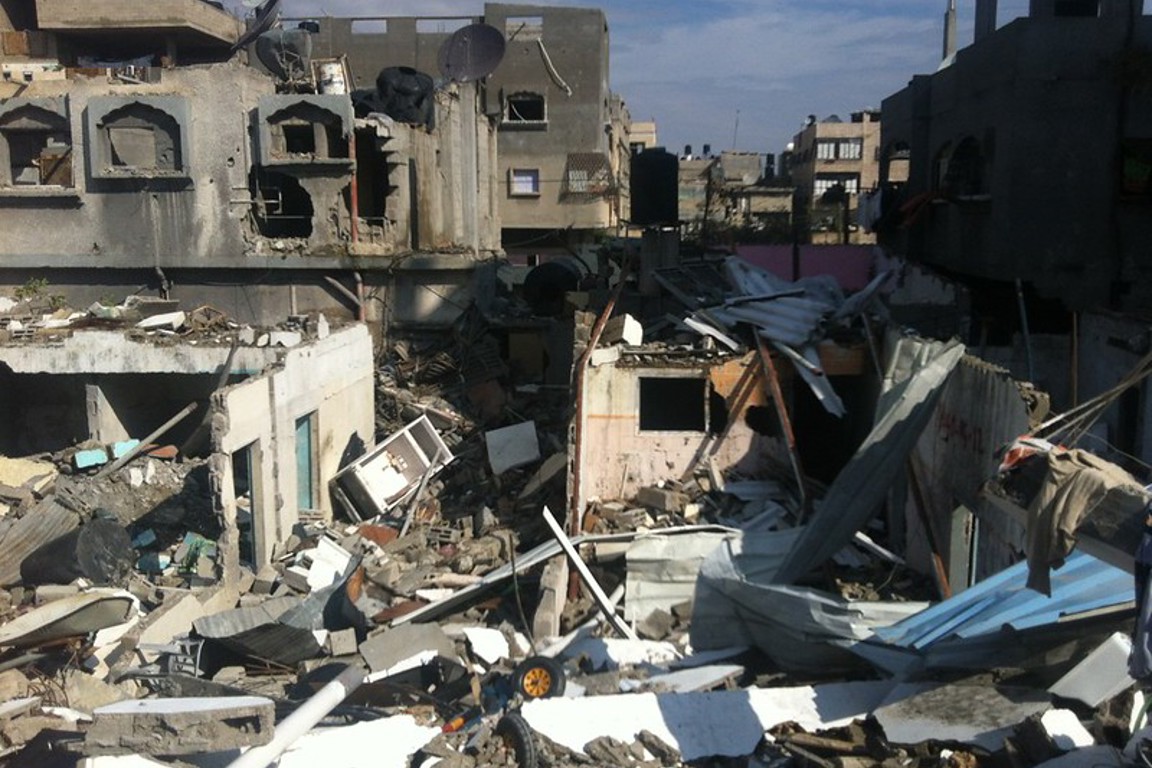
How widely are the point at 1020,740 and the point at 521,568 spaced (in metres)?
7.64

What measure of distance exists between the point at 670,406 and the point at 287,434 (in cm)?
550

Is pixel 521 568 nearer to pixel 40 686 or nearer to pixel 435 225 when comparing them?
pixel 40 686

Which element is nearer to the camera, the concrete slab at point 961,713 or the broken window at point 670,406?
the concrete slab at point 961,713

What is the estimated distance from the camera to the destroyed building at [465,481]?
6602mm

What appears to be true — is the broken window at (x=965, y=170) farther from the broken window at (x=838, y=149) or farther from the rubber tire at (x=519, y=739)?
the broken window at (x=838, y=149)

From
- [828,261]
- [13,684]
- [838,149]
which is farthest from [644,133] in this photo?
[13,684]

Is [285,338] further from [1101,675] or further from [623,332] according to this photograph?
[1101,675]

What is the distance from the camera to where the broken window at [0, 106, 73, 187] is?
830 inches

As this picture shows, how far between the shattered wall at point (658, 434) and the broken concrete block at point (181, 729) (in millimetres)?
8755

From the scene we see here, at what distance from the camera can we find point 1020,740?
5613mm

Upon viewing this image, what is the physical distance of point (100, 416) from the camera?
54.9 feet

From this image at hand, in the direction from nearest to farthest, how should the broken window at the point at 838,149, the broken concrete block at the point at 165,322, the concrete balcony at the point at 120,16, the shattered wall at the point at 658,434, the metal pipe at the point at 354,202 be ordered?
the shattered wall at the point at 658,434, the broken concrete block at the point at 165,322, the metal pipe at the point at 354,202, the concrete balcony at the point at 120,16, the broken window at the point at 838,149

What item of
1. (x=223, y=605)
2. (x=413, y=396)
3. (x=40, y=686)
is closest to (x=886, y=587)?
(x=223, y=605)

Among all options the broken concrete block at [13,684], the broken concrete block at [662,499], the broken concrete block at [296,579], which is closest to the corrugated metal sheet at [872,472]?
the broken concrete block at [662,499]
